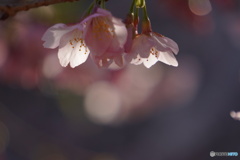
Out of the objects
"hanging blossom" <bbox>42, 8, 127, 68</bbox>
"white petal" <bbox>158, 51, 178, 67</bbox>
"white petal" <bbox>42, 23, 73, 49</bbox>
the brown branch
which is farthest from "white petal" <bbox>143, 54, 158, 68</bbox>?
the brown branch

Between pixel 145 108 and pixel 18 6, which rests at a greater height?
pixel 18 6

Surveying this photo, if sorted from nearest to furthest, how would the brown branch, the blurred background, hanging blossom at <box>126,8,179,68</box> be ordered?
the brown branch < hanging blossom at <box>126,8,179,68</box> < the blurred background

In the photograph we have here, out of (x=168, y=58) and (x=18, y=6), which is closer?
(x=18, y=6)

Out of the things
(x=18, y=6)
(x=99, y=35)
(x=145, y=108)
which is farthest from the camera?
(x=145, y=108)

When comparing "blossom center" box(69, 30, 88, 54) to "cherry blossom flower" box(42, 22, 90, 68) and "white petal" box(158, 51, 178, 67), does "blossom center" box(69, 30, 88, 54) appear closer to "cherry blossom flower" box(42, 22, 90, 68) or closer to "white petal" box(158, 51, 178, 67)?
"cherry blossom flower" box(42, 22, 90, 68)

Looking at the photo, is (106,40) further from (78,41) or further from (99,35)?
(78,41)

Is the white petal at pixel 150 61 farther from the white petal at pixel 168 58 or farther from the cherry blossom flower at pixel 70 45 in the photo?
the cherry blossom flower at pixel 70 45

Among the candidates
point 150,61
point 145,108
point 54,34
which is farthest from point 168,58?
point 145,108

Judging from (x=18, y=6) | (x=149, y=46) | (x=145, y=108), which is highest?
(x=18, y=6)
